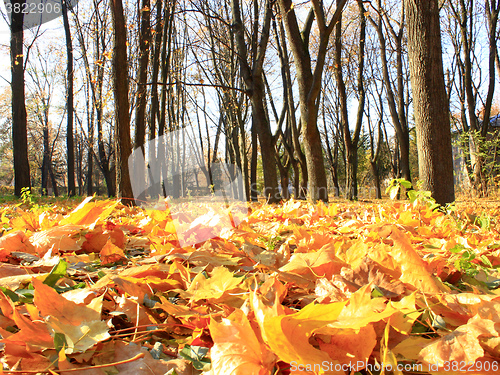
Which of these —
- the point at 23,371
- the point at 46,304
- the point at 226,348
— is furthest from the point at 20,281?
the point at 226,348

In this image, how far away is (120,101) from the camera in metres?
5.89

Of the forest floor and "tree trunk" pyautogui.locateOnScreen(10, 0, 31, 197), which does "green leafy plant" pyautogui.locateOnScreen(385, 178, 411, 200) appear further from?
"tree trunk" pyautogui.locateOnScreen(10, 0, 31, 197)

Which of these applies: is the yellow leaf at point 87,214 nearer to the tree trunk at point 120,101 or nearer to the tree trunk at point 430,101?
the tree trunk at point 430,101

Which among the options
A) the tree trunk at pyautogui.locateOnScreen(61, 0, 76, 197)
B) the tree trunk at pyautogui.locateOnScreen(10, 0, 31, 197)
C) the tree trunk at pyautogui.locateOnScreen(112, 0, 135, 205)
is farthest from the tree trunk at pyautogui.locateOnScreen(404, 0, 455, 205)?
the tree trunk at pyautogui.locateOnScreen(61, 0, 76, 197)

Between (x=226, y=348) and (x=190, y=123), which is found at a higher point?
(x=190, y=123)

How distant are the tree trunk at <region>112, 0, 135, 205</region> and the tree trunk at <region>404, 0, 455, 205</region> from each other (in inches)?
187

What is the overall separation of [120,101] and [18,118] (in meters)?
7.42

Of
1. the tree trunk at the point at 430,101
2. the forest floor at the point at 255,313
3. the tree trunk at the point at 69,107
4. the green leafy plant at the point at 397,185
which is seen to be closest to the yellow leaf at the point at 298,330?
the forest floor at the point at 255,313

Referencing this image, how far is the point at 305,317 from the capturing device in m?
0.49

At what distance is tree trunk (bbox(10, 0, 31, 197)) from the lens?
10742 millimetres

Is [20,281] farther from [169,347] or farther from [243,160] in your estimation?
[243,160]

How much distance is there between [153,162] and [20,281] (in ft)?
50.4

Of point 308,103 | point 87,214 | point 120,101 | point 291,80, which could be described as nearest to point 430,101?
point 308,103

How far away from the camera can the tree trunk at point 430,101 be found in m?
3.43
